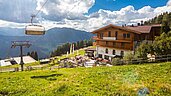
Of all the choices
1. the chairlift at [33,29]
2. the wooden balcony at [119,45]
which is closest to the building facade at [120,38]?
the wooden balcony at [119,45]

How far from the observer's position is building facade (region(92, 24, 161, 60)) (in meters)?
54.7

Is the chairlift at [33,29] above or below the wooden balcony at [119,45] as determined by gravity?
above

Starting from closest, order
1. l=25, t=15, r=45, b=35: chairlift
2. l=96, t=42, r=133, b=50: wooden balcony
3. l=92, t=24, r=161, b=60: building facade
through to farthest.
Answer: l=25, t=15, r=45, b=35: chairlift < l=92, t=24, r=161, b=60: building facade < l=96, t=42, r=133, b=50: wooden balcony

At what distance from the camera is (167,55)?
3538cm

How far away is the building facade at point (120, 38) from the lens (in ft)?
179

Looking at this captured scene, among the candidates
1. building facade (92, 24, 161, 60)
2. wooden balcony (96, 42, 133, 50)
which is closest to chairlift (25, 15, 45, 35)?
building facade (92, 24, 161, 60)

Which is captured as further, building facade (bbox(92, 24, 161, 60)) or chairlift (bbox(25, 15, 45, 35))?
building facade (bbox(92, 24, 161, 60))

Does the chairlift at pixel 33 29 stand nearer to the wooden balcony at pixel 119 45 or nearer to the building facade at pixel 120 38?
the building facade at pixel 120 38

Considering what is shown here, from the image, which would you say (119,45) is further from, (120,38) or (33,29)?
(33,29)

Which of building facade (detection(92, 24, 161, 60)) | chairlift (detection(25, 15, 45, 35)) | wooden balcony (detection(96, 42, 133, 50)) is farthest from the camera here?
wooden balcony (detection(96, 42, 133, 50))

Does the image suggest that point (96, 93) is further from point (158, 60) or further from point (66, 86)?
point (158, 60)

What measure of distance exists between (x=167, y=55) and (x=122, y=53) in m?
22.4

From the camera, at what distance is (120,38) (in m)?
58.1

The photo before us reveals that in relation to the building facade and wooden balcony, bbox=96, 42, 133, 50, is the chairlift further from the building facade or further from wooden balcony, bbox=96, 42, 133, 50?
wooden balcony, bbox=96, 42, 133, 50
